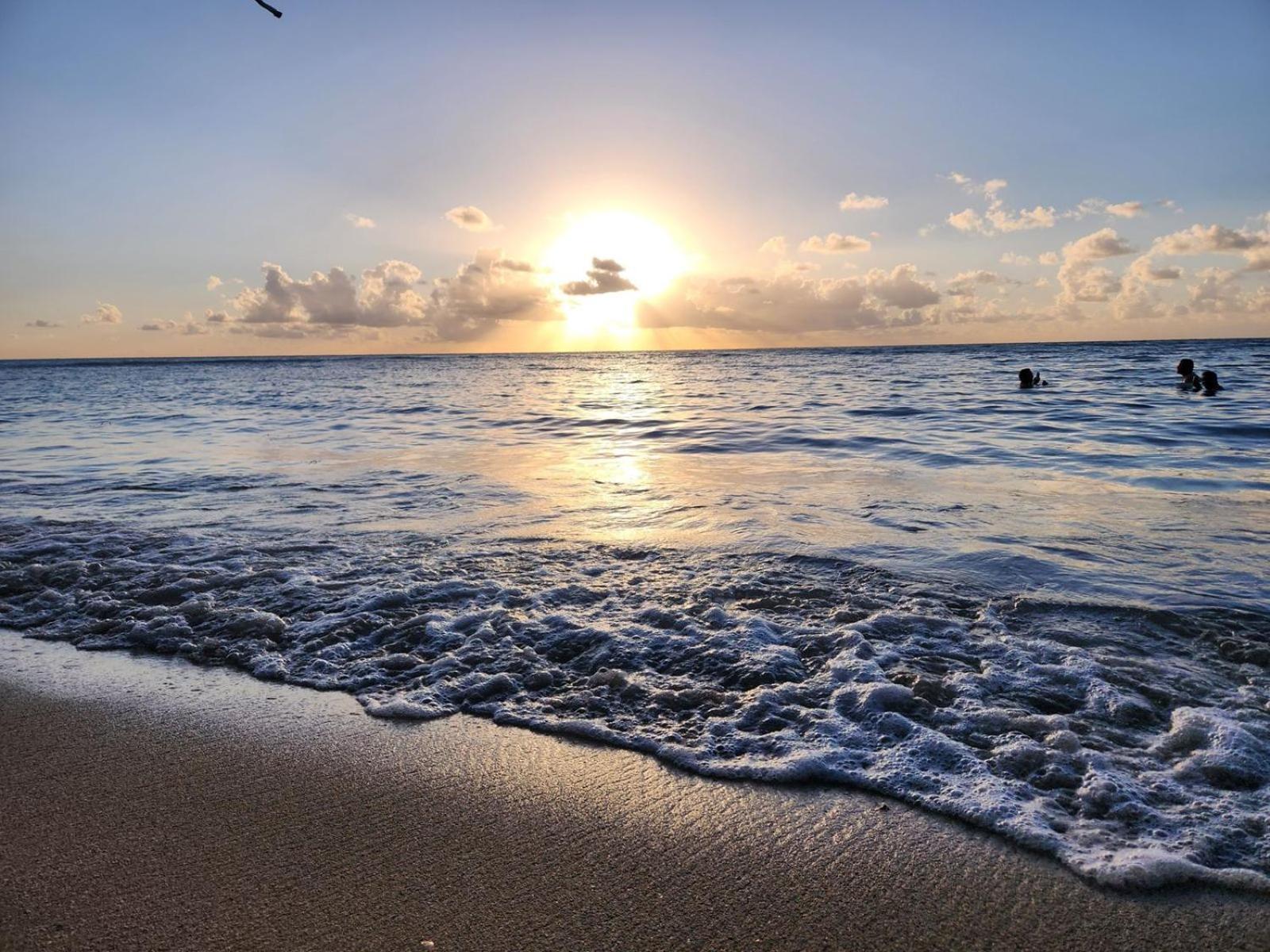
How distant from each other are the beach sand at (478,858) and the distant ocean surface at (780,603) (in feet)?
0.56

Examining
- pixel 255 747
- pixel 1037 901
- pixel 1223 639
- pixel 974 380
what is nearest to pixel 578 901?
pixel 1037 901

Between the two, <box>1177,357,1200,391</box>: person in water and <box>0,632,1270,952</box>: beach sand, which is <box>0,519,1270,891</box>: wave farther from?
<box>1177,357,1200,391</box>: person in water

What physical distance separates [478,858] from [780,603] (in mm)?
2633

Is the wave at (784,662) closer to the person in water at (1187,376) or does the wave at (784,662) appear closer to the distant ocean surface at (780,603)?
the distant ocean surface at (780,603)

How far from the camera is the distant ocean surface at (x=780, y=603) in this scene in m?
2.80

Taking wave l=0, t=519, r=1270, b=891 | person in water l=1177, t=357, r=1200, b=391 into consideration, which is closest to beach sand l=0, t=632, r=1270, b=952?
wave l=0, t=519, r=1270, b=891

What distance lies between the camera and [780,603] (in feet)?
14.9

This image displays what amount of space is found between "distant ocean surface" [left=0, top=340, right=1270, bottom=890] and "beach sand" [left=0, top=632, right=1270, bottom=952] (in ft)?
0.56

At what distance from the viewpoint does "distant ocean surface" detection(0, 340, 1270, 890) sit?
2.80m

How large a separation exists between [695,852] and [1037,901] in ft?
3.19

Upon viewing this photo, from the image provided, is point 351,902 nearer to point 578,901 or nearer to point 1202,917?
point 578,901

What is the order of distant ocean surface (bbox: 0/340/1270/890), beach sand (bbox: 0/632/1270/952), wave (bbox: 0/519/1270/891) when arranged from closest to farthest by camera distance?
beach sand (bbox: 0/632/1270/952)
wave (bbox: 0/519/1270/891)
distant ocean surface (bbox: 0/340/1270/890)

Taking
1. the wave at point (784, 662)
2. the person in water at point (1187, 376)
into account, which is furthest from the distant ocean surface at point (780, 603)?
the person in water at point (1187, 376)

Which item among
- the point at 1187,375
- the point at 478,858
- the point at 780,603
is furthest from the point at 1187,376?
the point at 478,858
